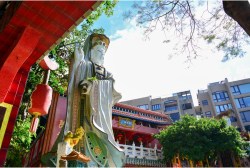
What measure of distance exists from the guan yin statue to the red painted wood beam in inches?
147

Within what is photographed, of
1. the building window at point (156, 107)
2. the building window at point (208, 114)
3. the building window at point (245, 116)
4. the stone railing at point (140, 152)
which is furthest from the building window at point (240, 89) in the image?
the stone railing at point (140, 152)

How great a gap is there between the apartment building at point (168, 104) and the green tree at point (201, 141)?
1612cm

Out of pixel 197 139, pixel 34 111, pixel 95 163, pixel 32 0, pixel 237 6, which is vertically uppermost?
pixel 197 139

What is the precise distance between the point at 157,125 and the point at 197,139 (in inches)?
184

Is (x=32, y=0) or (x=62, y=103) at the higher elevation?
(x=62, y=103)

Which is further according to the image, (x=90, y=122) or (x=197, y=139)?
(x=197, y=139)

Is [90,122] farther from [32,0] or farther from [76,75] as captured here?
[32,0]

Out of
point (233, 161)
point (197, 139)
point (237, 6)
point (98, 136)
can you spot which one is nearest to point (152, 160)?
point (197, 139)

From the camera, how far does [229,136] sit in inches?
548

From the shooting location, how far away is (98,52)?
8.89m

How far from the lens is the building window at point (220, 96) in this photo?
1122 inches

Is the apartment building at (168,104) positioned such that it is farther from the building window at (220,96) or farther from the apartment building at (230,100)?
the building window at (220,96)

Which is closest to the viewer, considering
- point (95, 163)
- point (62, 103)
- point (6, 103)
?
point (6, 103)

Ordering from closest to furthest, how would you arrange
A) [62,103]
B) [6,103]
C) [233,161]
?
[6,103], [62,103], [233,161]
